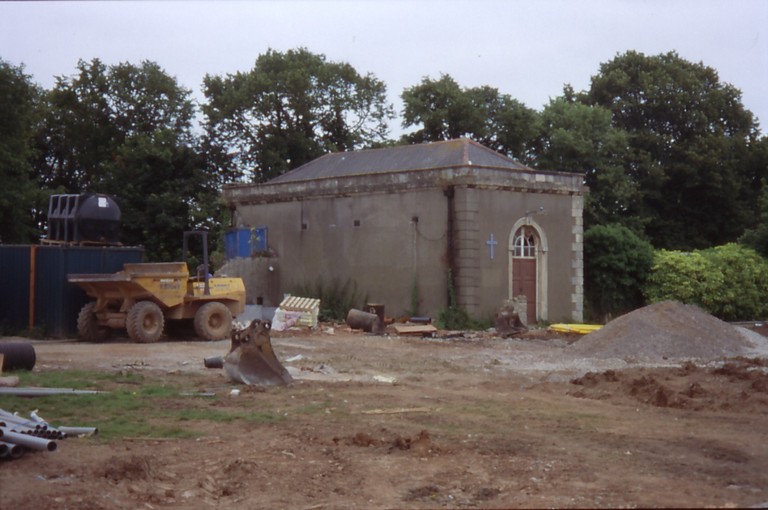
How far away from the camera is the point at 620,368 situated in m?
17.6

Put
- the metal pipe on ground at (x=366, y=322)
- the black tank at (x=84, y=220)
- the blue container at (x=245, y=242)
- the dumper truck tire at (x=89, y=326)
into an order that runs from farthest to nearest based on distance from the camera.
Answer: the blue container at (x=245, y=242) → the metal pipe on ground at (x=366, y=322) → the black tank at (x=84, y=220) → the dumper truck tire at (x=89, y=326)

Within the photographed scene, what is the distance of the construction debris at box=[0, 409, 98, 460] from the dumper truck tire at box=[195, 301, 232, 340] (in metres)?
12.2

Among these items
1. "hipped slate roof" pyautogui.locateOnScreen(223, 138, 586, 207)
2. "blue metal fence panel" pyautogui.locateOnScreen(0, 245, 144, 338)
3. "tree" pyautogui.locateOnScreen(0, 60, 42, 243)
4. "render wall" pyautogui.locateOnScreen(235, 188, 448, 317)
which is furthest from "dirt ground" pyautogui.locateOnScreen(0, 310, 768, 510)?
"tree" pyautogui.locateOnScreen(0, 60, 42, 243)

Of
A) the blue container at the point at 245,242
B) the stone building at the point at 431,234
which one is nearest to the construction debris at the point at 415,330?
the stone building at the point at 431,234

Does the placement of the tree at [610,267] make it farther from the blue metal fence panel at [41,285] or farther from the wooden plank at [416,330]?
the blue metal fence panel at [41,285]

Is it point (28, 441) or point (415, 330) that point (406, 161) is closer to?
point (415, 330)

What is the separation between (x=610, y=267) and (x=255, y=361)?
2013 centimetres

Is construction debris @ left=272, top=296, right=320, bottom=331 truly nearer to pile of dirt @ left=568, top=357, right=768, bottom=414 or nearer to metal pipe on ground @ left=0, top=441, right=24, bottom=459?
pile of dirt @ left=568, top=357, right=768, bottom=414

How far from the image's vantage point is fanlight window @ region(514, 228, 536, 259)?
28.4 meters

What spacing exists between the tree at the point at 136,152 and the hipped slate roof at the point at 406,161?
25.2 feet

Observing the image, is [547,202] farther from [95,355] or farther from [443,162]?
[95,355]

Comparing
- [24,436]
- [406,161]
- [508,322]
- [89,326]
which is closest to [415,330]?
[508,322]

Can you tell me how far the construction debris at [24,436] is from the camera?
8688mm

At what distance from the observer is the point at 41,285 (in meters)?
22.3
